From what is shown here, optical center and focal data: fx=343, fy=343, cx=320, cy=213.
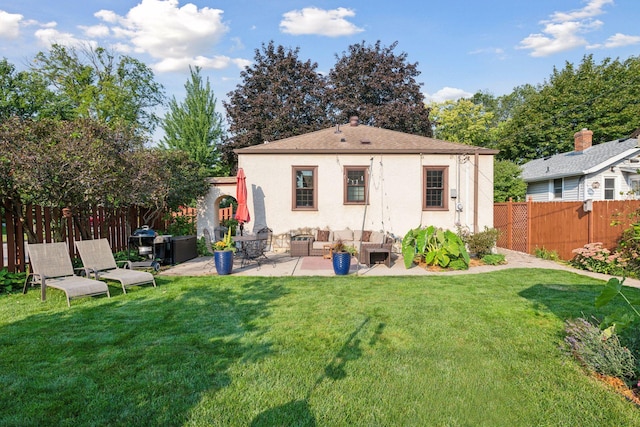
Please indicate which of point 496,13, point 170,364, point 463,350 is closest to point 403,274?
point 463,350

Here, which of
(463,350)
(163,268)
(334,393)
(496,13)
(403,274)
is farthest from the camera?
(496,13)

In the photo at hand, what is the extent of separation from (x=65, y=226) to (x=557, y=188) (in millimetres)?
22315

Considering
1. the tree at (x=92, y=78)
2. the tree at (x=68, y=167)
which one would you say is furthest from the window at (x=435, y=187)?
the tree at (x=92, y=78)

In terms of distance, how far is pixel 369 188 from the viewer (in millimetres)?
12633

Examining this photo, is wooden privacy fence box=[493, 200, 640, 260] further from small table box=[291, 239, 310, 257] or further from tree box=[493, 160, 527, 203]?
small table box=[291, 239, 310, 257]

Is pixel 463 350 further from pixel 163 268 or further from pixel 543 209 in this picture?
pixel 543 209

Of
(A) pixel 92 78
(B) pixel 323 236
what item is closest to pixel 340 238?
(B) pixel 323 236

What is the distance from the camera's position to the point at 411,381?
130 inches

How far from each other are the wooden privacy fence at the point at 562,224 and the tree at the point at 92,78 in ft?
75.9

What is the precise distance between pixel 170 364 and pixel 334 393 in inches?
70.0

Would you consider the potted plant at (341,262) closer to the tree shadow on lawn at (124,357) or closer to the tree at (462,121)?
the tree shadow on lawn at (124,357)

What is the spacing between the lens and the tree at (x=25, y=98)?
1063 inches

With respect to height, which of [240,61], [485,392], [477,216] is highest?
[240,61]

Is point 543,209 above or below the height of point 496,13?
below
